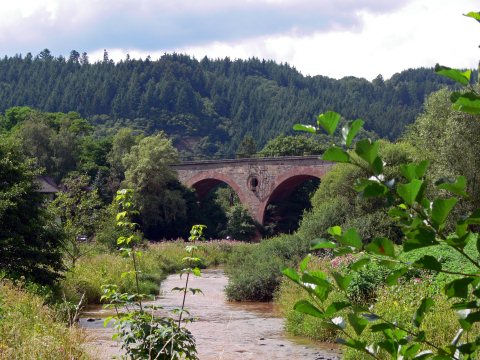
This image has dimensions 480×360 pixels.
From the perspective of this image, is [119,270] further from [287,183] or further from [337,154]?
[287,183]

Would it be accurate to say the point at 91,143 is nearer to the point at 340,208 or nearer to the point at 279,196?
the point at 279,196

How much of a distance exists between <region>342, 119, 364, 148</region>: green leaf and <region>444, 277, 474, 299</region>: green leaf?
35 centimetres

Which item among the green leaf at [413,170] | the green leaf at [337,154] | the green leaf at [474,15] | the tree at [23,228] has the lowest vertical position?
the tree at [23,228]

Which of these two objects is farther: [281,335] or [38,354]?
[281,335]

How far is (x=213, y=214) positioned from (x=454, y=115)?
30.4 metres

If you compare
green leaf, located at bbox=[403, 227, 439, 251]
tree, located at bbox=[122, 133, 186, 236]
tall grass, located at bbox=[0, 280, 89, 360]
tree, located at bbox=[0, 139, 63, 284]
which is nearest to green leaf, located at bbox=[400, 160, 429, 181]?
green leaf, located at bbox=[403, 227, 439, 251]

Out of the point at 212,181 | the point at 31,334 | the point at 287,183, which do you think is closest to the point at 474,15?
the point at 31,334

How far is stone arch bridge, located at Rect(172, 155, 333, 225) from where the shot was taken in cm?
4916

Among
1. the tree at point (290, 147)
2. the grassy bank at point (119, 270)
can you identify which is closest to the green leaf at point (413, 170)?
the grassy bank at point (119, 270)

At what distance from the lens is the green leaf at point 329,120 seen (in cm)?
144

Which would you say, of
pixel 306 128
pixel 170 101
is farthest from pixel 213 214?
pixel 170 101

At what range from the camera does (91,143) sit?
194 ft

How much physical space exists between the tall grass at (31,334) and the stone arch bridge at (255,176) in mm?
38013

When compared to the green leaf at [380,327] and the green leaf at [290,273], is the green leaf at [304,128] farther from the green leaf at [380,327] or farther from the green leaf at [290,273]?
the green leaf at [380,327]
